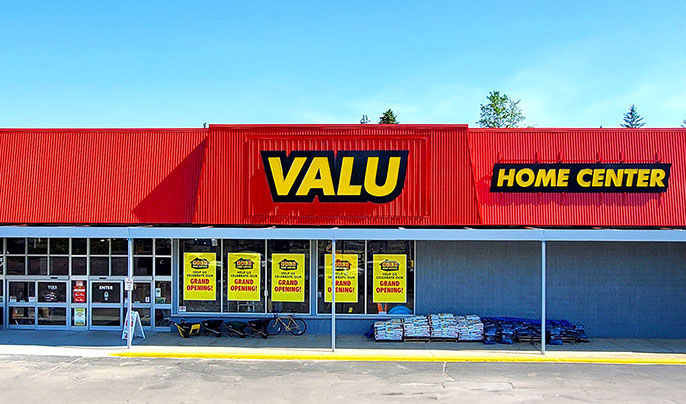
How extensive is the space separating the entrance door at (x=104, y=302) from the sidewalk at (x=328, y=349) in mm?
898

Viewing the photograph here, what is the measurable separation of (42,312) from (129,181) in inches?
204

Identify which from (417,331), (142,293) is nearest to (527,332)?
(417,331)

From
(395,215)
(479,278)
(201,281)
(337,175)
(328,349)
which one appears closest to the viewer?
(328,349)

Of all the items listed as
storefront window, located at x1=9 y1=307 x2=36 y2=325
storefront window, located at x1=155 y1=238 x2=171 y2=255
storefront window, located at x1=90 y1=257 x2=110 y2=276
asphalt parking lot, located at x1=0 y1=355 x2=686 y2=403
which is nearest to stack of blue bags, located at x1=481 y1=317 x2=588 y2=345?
asphalt parking lot, located at x1=0 y1=355 x2=686 y2=403

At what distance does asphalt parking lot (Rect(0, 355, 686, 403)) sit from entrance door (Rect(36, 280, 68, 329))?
11.6 ft

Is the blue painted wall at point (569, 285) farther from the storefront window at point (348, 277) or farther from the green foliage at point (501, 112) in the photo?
the green foliage at point (501, 112)

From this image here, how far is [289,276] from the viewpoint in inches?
688

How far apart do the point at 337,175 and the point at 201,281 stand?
5.41 metres

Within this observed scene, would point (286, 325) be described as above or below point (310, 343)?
above

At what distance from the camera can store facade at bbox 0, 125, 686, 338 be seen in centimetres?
1703

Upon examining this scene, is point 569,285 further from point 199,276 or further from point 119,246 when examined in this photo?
point 119,246

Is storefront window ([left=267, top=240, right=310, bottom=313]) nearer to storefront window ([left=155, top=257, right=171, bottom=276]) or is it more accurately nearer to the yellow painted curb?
the yellow painted curb

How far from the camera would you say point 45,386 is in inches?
484

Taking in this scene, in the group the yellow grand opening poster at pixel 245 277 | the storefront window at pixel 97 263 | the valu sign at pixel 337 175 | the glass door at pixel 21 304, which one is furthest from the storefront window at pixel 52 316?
the valu sign at pixel 337 175
